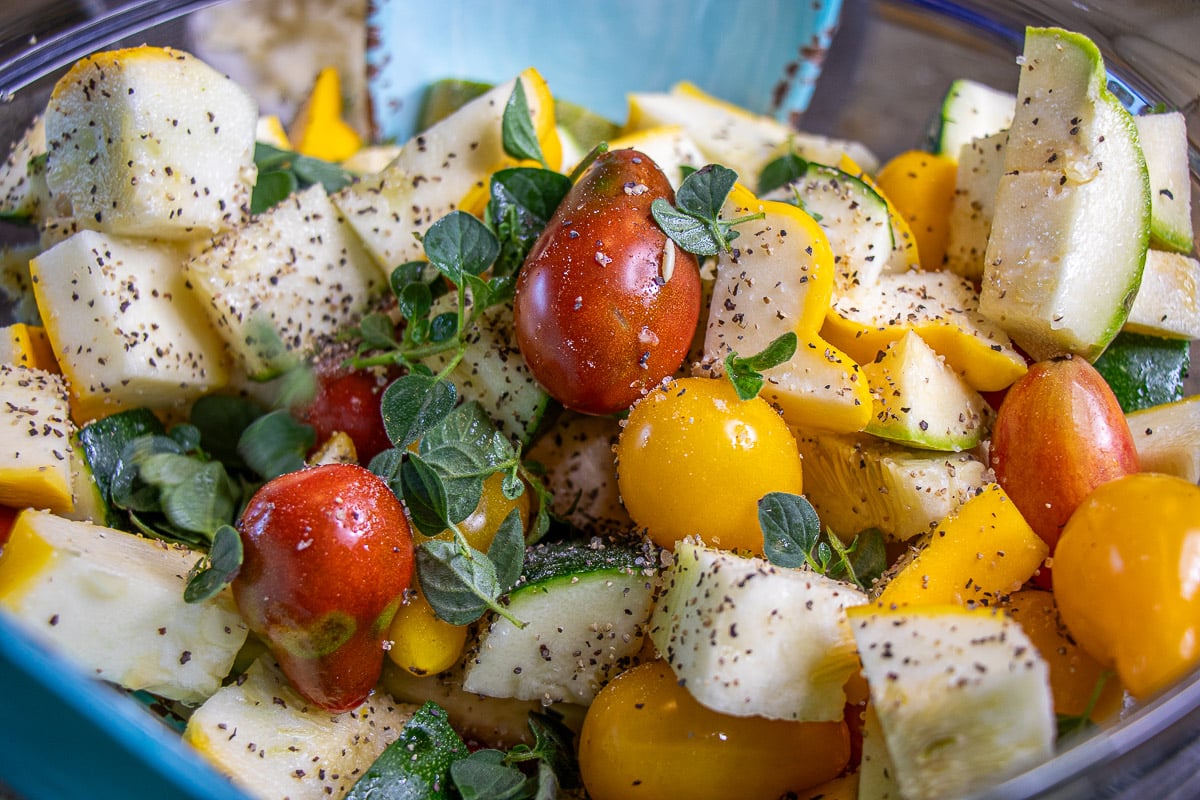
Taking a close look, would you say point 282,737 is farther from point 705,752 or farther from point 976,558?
point 976,558

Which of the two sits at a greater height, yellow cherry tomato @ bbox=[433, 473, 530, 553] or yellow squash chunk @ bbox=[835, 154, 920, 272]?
yellow squash chunk @ bbox=[835, 154, 920, 272]

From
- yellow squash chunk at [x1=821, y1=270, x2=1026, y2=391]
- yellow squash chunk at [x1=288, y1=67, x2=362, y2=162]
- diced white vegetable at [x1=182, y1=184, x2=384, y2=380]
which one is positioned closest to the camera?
yellow squash chunk at [x1=821, y1=270, x2=1026, y2=391]

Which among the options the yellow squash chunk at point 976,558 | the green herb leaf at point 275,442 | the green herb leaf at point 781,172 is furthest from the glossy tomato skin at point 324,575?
the green herb leaf at point 781,172

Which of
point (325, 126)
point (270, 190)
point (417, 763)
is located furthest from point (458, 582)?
point (325, 126)

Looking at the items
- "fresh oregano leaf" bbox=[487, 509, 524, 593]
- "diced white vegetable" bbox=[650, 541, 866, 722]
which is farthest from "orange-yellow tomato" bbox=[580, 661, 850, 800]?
"fresh oregano leaf" bbox=[487, 509, 524, 593]

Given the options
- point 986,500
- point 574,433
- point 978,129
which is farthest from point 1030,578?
point 978,129

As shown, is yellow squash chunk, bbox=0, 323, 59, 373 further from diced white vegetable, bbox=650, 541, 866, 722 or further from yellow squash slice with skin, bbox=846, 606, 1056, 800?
yellow squash slice with skin, bbox=846, 606, 1056, 800
